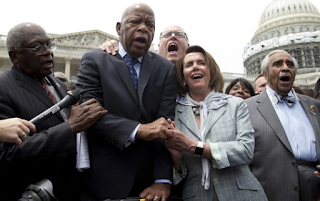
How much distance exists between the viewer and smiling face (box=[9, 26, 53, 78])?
253cm

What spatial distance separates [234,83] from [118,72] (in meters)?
3.42

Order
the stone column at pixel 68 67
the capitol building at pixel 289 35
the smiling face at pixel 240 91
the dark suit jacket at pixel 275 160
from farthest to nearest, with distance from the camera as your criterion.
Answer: the capitol building at pixel 289 35
the stone column at pixel 68 67
the smiling face at pixel 240 91
the dark suit jacket at pixel 275 160

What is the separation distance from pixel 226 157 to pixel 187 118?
0.55 m

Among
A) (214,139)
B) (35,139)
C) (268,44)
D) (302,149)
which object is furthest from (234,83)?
(268,44)

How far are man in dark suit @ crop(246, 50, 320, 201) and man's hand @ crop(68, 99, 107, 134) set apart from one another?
206cm

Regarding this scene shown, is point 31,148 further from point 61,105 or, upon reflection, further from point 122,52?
point 122,52

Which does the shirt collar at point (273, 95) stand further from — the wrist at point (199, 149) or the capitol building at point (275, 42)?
the capitol building at point (275, 42)

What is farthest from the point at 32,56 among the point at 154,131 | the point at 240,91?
the point at 240,91

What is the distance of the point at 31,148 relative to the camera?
2.20 metres

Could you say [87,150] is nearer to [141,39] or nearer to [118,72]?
[118,72]

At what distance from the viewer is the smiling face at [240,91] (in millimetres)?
5234

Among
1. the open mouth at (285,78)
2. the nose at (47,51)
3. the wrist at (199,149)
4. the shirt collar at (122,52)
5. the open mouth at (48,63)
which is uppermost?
the shirt collar at (122,52)

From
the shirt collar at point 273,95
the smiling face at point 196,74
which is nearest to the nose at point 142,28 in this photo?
the smiling face at point 196,74

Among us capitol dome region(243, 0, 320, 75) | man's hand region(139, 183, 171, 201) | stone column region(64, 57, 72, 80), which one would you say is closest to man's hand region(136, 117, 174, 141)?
man's hand region(139, 183, 171, 201)
